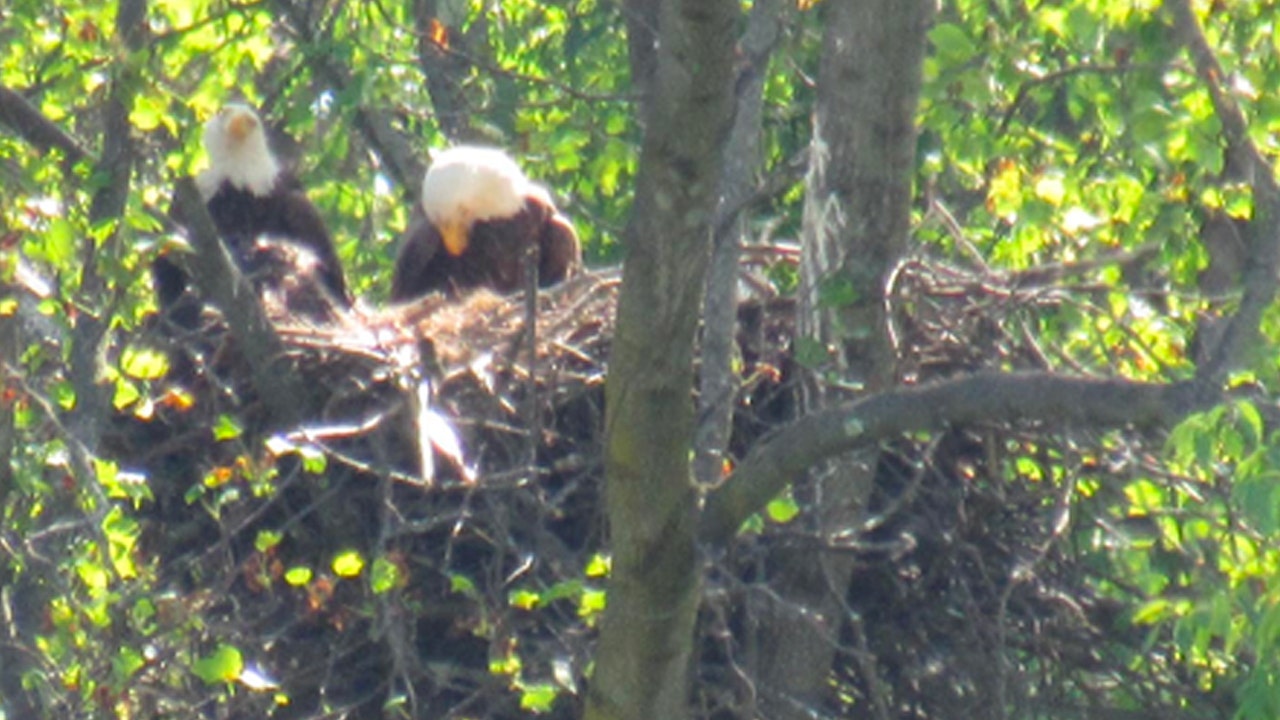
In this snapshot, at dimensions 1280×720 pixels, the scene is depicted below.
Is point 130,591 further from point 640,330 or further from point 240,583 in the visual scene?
point 640,330

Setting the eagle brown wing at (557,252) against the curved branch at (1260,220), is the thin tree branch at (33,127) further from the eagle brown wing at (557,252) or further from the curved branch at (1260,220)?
the eagle brown wing at (557,252)

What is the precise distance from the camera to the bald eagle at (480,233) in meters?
7.58

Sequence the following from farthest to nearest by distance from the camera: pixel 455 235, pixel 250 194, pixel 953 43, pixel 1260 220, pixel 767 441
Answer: pixel 250 194, pixel 455 235, pixel 953 43, pixel 767 441, pixel 1260 220

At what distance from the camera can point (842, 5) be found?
5684 millimetres

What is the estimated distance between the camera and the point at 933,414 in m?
4.31

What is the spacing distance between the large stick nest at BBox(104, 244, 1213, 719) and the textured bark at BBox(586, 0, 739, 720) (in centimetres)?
65

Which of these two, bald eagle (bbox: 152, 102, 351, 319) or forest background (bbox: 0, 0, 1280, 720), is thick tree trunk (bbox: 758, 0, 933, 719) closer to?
forest background (bbox: 0, 0, 1280, 720)

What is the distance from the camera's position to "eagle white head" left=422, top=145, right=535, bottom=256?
7.57 metres

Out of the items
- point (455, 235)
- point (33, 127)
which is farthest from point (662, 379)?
point (455, 235)

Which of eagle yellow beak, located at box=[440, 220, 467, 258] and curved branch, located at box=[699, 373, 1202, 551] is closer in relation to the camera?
curved branch, located at box=[699, 373, 1202, 551]

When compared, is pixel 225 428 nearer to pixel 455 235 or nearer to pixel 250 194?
pixel 455 235

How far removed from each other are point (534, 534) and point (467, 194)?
2362mm

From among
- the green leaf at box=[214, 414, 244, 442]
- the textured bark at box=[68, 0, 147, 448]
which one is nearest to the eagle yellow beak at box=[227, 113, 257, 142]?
the textured bark at box=[68, 0, 147, 448]

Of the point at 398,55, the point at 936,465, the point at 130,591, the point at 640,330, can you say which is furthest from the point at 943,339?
the point at 398,55
